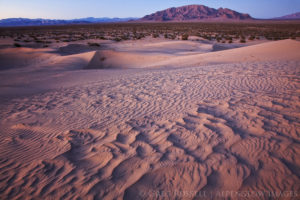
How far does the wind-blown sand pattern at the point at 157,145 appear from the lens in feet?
→ 5.88

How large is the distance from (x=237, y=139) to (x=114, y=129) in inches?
77.5

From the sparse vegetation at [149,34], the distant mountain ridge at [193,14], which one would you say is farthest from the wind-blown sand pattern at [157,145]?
the distant mountain ridge at [193,14]

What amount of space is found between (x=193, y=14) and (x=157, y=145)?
170732 millimetres

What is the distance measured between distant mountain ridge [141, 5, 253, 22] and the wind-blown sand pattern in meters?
152

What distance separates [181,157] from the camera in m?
2.16

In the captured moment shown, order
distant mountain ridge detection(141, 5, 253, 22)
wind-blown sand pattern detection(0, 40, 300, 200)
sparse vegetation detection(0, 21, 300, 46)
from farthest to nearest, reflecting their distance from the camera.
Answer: distant mountain ridge detection(141, 5, 253, 22) → sparse vegetation detection(0, 21, 300, 46) → wind-blown sand pattern detection(0, 40, 300, 200)

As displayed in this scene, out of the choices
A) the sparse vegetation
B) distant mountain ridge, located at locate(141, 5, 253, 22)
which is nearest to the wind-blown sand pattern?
the sparse vegetation

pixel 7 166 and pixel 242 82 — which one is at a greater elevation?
pixel 242 82

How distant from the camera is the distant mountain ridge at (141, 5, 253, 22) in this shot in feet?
434

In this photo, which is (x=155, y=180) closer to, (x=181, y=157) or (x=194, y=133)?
(x=181, y=157)

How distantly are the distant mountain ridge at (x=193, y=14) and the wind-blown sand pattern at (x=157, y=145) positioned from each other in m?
152

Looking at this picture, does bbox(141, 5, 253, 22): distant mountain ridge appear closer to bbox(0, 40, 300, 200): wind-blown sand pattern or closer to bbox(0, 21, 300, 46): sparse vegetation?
bbox(0, 21, 300, 46): sparse vegetation

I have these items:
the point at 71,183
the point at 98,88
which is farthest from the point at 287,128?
the point at 98,88

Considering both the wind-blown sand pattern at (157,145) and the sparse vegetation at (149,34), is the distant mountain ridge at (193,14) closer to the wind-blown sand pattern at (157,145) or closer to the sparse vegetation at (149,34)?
the sparse vegetation at (149,34)
